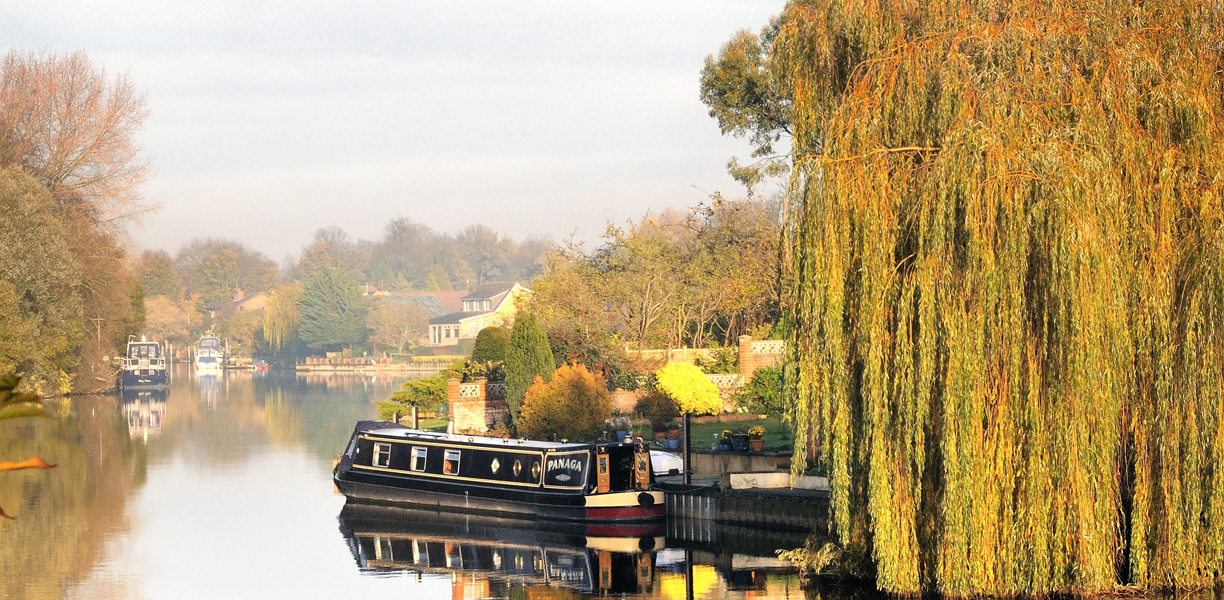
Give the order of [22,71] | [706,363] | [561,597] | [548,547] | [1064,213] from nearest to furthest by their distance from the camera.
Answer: [1064,213] → [561,597] → [548,547] → [706,363] → [22,71]

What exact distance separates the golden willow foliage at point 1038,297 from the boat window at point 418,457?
48.7 feet

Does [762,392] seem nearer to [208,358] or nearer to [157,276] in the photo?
[208,358]

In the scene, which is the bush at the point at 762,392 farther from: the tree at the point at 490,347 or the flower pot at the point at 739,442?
the flower pot at the point at 739,442

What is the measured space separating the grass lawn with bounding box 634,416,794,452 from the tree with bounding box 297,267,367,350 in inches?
4081

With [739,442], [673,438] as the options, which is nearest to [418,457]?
[739,442]

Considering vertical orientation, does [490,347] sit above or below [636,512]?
above

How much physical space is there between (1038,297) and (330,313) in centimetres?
12617

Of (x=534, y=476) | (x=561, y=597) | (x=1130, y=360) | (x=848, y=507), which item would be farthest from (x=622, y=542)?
(x=1130, y=360)

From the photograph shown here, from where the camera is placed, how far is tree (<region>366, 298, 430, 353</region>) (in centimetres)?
13925

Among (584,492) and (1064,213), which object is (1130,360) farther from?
(584,492)

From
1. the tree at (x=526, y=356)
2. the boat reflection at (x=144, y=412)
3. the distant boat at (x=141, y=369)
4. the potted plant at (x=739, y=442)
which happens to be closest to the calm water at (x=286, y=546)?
the potted plant at (x=739, y=442)

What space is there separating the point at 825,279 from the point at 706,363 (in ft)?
88.4

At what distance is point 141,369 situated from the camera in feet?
272

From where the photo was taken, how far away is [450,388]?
3888cm
